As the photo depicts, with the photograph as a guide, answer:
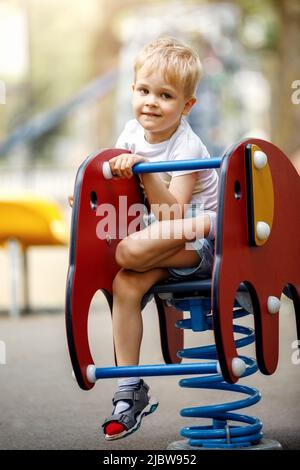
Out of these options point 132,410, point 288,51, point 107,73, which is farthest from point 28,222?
point 107,73

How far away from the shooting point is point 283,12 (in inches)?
518

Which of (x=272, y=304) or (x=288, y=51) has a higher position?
(x=288, y=51)

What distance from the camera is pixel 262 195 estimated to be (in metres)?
2.94

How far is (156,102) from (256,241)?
0.57m

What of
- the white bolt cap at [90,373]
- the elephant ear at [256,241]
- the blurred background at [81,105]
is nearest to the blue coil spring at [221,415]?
the elephant ear at [256,241]

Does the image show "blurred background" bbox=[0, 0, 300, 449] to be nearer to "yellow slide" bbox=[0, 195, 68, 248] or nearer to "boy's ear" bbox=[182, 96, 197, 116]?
"yellow slide" bbox=[0, 195, 68, 248]

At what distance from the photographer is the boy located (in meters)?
3.00

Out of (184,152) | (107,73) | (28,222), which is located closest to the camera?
(184,152)

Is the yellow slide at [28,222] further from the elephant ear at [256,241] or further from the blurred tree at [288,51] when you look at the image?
the blurred tree at [288,51]

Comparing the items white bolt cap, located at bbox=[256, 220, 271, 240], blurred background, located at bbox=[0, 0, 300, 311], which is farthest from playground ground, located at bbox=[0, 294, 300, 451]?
blurred background, located at bbox=[0, 0, 300, 311]

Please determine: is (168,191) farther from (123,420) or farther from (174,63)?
(123,420)

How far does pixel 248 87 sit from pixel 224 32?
3.21 feet

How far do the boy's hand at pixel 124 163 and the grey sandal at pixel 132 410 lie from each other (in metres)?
0.67

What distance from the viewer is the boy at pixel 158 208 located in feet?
9.84
